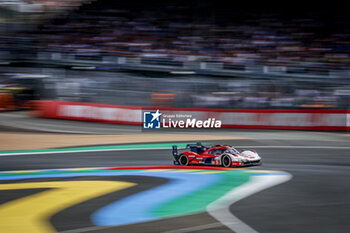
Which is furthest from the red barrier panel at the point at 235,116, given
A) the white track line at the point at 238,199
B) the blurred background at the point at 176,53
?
the white track line at the point at 238,199

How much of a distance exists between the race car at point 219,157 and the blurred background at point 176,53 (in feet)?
29.6

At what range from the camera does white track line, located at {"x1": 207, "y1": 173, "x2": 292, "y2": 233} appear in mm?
5991

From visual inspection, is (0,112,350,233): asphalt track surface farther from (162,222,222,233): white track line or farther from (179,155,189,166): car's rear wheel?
(179,155,189,166): car's rear wheel

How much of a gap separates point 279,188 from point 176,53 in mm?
18531

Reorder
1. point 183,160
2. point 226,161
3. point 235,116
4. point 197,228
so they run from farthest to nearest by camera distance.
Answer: point 235,116
point 183,160
point 226,161
point 197,228

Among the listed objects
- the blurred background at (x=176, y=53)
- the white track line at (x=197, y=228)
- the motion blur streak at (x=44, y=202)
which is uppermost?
the blurred background at (x=176, y=53)

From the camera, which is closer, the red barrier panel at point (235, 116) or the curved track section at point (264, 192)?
the curved track section at point (264, 192)

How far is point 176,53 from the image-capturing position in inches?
1042

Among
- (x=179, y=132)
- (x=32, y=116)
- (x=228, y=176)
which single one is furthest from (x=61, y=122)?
(x=228, y=176)

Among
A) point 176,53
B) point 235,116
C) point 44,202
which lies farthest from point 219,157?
point 176,53

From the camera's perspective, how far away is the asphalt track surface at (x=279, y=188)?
6023mm

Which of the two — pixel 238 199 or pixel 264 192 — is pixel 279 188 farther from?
pixel 238 199

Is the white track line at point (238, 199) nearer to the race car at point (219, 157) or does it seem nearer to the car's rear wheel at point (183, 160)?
the race car at point (219, 157)

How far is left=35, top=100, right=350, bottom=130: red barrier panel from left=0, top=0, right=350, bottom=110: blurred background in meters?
A: 0.33
